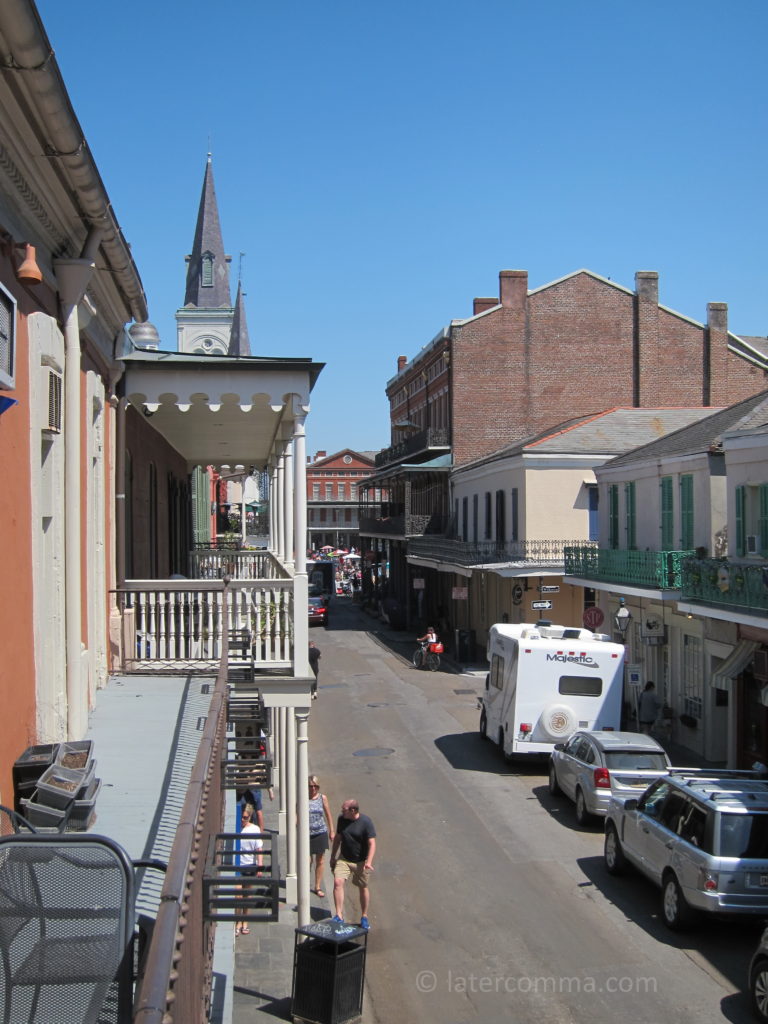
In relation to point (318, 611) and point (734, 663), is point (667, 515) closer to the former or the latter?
point (734, 663)

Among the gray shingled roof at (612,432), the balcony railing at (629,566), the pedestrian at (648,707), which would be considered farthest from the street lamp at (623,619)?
the gray shingled roof at (612,432)

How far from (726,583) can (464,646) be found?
19.6 meters

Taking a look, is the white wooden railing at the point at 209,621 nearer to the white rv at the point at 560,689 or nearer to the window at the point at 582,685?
the white rv at the point at 560,689

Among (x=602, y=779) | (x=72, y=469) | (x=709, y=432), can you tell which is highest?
(x=709, y=432)

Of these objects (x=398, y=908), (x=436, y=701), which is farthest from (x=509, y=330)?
(x=398, y=908)

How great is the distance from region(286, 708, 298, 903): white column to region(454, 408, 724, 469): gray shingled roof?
68.1 feet

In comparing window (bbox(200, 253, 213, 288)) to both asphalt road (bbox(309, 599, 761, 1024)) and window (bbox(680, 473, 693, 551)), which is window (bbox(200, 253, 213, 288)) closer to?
window (bbox(680, 473, 693, 551))

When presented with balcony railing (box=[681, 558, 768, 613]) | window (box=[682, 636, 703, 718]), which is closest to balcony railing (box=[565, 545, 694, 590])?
balcony railing (box=[681, 558, 768, 613])

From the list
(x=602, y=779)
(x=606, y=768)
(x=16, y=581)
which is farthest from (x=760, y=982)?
(x=16, y=581)

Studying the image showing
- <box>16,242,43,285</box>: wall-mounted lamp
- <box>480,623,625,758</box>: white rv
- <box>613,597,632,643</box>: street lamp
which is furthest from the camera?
<box>613,597,632,643</box>: street lamp

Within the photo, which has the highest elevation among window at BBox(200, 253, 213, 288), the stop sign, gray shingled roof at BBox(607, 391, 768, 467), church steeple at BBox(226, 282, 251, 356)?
window at BBox(200, 253, 213, 288)

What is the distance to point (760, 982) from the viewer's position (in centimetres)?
957

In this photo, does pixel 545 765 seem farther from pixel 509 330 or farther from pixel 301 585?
pixel 509 330

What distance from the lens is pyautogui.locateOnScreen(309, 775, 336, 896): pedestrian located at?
44.9 feet
